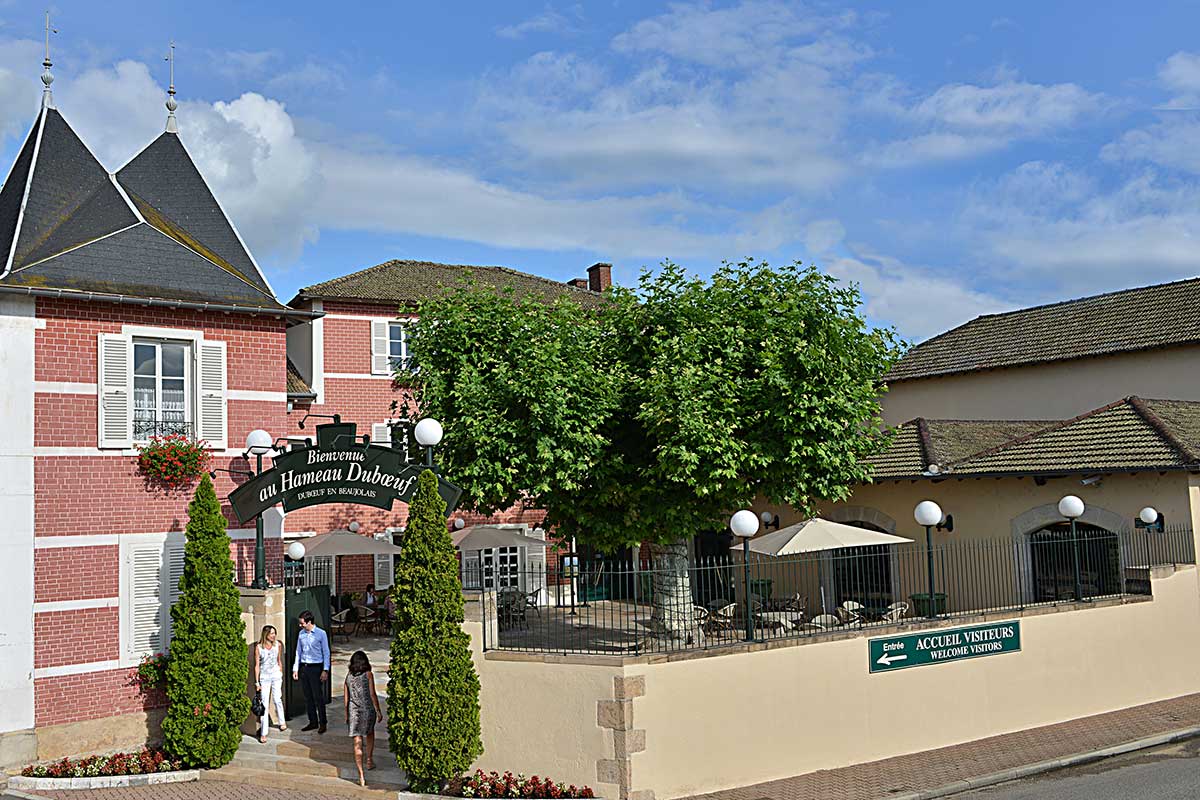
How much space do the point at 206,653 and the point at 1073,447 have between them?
49.8 ft

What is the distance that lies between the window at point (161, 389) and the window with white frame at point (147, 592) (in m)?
1.70

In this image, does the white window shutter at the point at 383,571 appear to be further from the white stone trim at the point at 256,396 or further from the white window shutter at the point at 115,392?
the white window shutter at the point at 115,392

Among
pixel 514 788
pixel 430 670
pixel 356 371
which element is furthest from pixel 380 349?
pixel 514 788

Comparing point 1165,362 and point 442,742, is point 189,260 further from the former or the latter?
point 1165,362

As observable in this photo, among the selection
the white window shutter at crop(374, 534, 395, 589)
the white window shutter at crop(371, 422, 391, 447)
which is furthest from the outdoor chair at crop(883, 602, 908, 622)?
the white window shutter at crop(371, 422, 391, 447)

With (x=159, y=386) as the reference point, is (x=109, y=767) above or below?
below

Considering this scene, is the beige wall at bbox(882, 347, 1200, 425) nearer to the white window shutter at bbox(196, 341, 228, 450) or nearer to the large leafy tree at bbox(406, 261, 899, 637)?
the large leafy tree at bbox(406, 261, 899, 637)

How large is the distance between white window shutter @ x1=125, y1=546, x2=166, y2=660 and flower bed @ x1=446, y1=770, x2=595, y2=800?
6.23 meters

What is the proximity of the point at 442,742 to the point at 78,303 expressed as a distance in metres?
8.79

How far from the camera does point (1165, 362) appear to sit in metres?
24.6

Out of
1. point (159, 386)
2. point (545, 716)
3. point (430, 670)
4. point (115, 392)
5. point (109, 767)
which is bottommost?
point (109, 767)

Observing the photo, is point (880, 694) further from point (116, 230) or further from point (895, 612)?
point (116, 230)

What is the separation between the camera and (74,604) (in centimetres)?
1537

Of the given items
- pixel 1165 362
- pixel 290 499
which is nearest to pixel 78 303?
pixel 290 499
